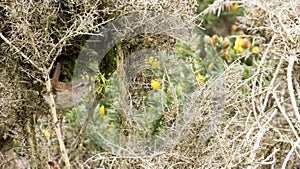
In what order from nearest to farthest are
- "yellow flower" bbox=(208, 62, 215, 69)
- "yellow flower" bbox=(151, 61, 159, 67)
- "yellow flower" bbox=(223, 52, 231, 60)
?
"yellow flower" bbox=(151, 61, 159, 67)
"yellow flower" bbox=(208, 62, 215, 69)
"yellow flower" bbox=(223, 52, 231, 60)

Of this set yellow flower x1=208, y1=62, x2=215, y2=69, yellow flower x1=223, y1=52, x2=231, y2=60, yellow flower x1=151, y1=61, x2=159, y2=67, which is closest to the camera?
yellow flower x1=151, y1=61, x2=159, y2=67

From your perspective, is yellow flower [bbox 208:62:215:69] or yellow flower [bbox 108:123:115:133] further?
yellow flower [bbox 208:62:215:69]

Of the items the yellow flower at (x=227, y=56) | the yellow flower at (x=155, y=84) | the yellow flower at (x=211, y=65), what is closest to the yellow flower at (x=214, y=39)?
the yellow flower at (x=227, y=56)

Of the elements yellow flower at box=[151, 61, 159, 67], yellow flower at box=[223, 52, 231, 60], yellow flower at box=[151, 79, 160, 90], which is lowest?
yellow flower at box=[223, 52, 231, 60]

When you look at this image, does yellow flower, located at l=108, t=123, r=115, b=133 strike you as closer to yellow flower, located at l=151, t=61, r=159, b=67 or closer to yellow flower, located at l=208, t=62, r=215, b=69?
yellow flower, located at l=151, t=61, r=159, b=67

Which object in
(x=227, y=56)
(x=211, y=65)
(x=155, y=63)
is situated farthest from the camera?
(x=227, y=56)

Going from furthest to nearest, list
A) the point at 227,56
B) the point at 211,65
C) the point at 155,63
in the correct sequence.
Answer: the point at 227,56 < the point at 211,65 < the point at 155,63

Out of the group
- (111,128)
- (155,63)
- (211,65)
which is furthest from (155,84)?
(211,65)

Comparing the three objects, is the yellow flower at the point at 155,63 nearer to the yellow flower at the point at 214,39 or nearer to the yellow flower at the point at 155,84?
the yellow flower at the point at 155,84

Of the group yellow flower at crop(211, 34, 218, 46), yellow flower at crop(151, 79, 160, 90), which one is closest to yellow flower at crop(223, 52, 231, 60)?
yellow flower at crop(211, 34, 218, 46)

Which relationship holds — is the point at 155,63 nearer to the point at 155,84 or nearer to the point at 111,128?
the point at 155,84

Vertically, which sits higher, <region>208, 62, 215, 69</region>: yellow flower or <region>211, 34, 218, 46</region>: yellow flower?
<region>211, 34, 218, 46</region>: yellow flower

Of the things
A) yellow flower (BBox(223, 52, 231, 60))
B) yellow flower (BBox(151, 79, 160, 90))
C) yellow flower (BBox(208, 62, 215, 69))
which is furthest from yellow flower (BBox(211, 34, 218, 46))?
yellow flower (BBox(151, 79, 160, 90))

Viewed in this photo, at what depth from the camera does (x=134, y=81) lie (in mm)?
1554
